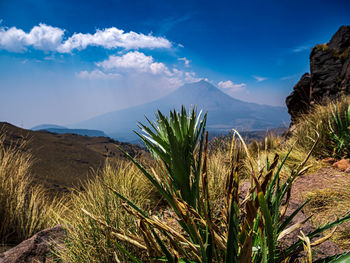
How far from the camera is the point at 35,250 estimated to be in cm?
202

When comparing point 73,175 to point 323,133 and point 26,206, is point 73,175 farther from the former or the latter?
point 323,133

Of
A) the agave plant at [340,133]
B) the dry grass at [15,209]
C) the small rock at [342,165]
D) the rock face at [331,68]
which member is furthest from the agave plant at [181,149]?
the rock face at [331,68]

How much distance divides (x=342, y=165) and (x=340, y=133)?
0.99 meters

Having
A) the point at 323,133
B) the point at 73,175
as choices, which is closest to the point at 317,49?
the point at 323,133

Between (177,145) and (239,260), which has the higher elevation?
(177,145)

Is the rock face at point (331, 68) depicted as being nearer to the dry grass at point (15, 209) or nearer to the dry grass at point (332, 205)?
the dry grass at point (332, 205)

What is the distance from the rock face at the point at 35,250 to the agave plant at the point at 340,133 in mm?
4799

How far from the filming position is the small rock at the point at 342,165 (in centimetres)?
339

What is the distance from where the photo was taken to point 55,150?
110 ft

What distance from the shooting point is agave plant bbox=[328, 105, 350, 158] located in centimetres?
382

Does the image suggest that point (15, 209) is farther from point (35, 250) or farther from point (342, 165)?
point (342, 165)

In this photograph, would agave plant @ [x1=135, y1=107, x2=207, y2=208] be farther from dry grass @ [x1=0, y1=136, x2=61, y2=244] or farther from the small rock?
the small rock

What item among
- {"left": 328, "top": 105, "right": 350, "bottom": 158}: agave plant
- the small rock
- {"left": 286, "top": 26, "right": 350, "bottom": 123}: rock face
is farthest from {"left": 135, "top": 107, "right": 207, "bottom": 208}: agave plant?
{"left": 286, "top": 26, "right": 350, "bottom": 123}: rock face

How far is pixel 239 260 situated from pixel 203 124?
592 millimetres
